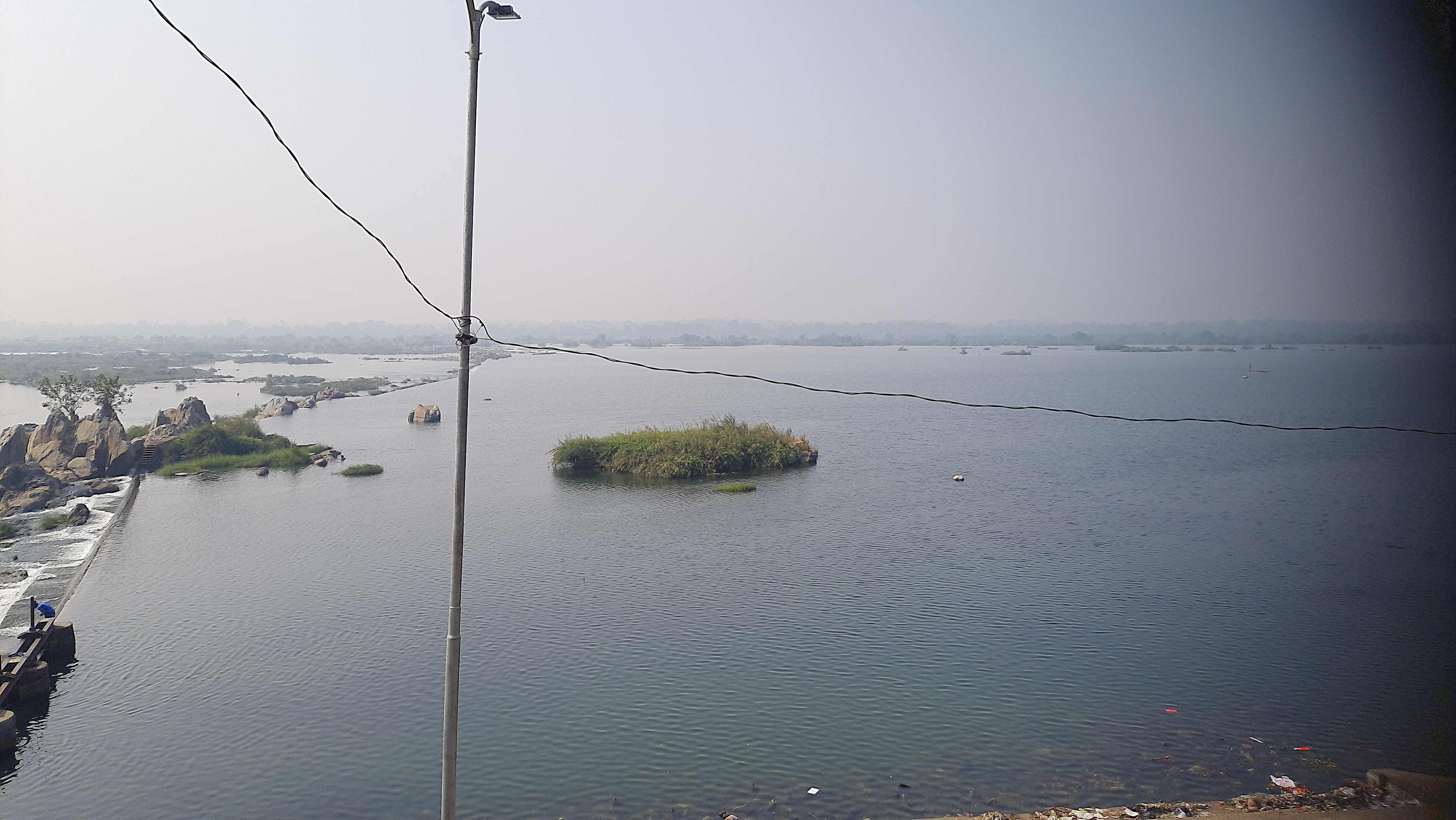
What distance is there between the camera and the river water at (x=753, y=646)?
714 inches

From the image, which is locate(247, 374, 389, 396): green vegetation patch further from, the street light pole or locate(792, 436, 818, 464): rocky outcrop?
the street light pole

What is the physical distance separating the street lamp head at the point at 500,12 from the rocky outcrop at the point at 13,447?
51.3m

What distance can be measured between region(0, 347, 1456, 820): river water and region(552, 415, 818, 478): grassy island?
5.51ft

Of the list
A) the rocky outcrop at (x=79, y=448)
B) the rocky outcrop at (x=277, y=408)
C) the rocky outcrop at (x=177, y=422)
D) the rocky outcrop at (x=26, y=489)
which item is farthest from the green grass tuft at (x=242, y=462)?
the rocky outcrop at (x=277, y=408)

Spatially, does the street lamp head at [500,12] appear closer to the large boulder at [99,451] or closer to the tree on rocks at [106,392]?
the large boulder at [99,451]

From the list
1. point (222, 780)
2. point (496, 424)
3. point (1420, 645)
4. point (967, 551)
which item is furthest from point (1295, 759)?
point (496, 424)

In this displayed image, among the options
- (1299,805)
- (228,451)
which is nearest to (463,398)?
(1299,805)

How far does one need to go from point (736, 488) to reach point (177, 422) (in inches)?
1611

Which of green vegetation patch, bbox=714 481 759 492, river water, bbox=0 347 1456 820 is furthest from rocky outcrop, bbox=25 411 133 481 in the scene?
green vegetation patch, bbox=714 481 759 492

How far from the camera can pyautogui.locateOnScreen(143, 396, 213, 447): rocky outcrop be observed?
60281mm

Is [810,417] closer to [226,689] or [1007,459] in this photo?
[1007,459]

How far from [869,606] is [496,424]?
6201 cm

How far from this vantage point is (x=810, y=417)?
93250 mm

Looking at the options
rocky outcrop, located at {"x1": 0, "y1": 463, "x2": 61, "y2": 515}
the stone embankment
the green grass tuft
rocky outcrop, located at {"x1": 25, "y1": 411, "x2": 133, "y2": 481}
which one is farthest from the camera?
the green grass tuft
